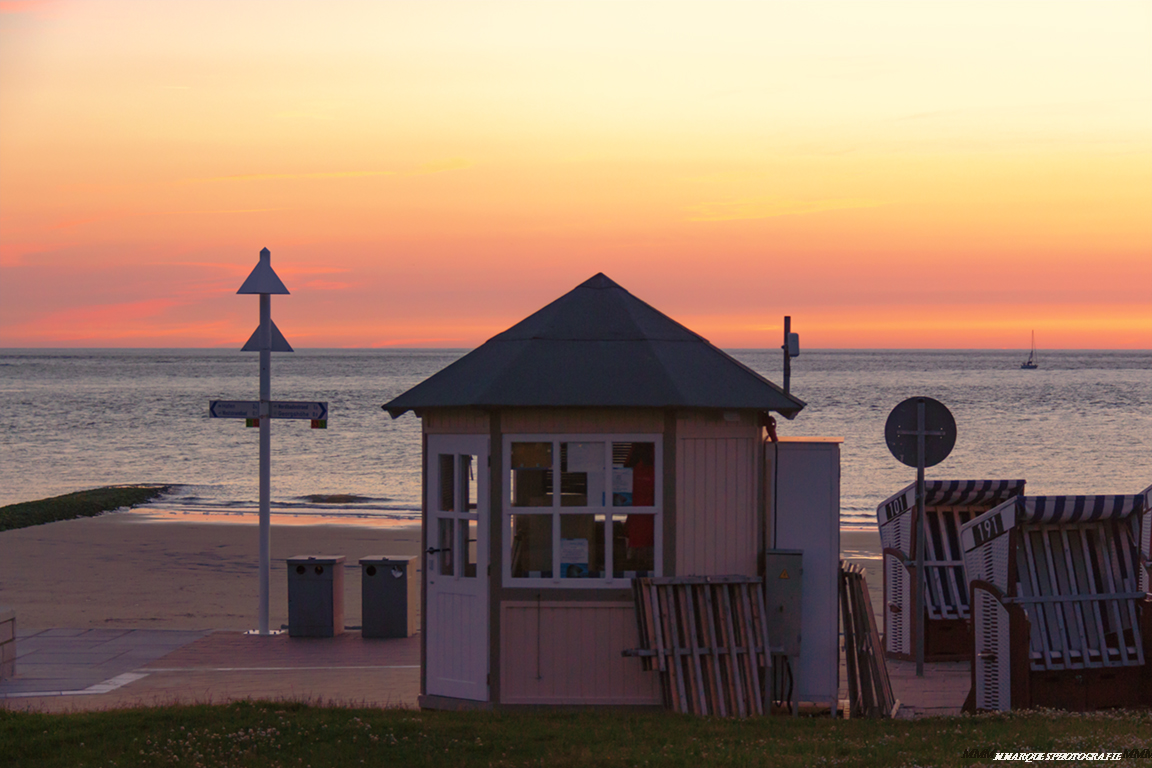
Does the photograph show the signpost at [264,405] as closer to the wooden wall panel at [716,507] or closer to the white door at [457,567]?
the white door at [457,567]

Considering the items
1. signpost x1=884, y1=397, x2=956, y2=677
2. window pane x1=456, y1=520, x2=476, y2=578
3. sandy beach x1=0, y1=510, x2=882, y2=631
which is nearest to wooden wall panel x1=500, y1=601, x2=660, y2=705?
window pane x1=456, y1=520, x2=476, y2=578

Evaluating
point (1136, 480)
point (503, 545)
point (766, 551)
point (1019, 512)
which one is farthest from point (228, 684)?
point (1136, 480)

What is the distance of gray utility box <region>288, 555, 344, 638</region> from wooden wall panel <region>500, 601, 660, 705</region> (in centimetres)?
380

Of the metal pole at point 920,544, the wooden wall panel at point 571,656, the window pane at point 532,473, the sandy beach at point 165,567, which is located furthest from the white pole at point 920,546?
the sandy beach at point 165,567

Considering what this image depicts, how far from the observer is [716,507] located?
8.78 meters

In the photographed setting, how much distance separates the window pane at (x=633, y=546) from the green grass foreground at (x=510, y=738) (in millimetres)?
1126

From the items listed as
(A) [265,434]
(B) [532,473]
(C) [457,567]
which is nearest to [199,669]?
(A) [265,434]

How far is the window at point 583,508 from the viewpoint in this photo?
862 cm

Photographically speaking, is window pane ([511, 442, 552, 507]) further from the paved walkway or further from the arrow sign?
the arrow sign

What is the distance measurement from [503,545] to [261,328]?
543 centimetres

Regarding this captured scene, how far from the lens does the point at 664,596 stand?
8.48 m

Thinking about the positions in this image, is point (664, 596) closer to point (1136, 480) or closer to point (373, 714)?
point (373, 714)

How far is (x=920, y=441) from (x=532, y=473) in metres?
3.93

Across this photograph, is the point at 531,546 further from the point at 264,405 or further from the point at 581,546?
the point at 264,405
